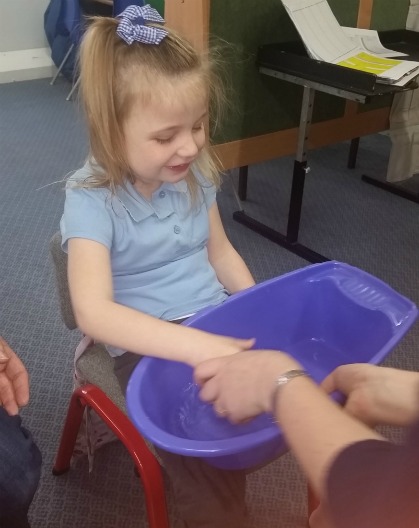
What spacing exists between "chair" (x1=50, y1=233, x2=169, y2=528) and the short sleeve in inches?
2.9

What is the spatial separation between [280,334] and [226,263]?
0.21m

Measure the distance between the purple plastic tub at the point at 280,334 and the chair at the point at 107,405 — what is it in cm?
8

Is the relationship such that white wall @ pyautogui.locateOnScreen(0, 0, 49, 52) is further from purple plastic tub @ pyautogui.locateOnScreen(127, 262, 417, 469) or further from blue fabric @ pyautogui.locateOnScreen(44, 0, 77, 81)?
purple plastic tub @ pyautogui.locateOnScreen(127, 262, 417, 469)

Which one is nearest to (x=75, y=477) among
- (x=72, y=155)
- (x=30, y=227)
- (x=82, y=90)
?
(x=82, y=90)

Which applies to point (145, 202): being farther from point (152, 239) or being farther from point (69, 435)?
point (69, 435)

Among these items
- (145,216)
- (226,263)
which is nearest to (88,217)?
(145,216)

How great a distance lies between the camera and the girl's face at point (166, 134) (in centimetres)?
86

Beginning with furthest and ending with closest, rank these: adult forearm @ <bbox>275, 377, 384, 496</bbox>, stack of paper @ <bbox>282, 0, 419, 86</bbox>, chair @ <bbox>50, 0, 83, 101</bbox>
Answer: chair @ <bbox>50, 0, 83, 101</bbox>, stack of paper @ <bbox>282, 0, 419, 86</bbox>, adult forearm @ <bbox>275, 377, 384, 496</bbox>

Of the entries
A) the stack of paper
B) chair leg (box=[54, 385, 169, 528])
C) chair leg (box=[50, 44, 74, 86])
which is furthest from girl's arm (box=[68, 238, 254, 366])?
chair leg (box=[50, 44, 74, 86])

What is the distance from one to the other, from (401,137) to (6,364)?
2104 millimetres

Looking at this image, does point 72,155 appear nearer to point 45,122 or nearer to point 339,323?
point 45,122

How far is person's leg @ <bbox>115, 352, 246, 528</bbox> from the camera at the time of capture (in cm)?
78

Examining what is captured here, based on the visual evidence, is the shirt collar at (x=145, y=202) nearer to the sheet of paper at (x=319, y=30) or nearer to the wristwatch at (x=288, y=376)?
the wristwatch at (x=288, y=376)

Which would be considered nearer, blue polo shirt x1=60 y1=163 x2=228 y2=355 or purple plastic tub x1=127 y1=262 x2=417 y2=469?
purple plastic tub x1=127 y1=262 x2=417 y2=469
